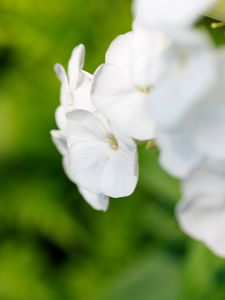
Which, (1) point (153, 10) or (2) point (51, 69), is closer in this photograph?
(1) point (153, 10)

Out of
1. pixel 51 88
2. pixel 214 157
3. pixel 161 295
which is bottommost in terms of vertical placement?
pixel 161 295

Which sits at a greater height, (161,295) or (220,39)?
(220,39)

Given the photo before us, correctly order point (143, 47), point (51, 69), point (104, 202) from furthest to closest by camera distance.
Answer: point (51, 69) → point (104, 202) → point (143, 47)

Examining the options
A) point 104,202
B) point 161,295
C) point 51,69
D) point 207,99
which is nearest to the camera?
point 207,99

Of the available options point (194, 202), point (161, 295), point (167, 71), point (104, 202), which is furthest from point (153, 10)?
point (161, 295)

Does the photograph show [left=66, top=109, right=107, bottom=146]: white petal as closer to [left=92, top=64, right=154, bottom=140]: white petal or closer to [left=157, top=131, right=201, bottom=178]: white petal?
[left=92, top=64, right=154, bottom=140]: white petal

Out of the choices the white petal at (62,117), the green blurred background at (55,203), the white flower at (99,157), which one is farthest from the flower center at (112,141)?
the green blurred background at (55,203)

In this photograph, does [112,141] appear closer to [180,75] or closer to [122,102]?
[122,102]

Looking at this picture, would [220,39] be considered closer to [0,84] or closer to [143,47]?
[0,84]
